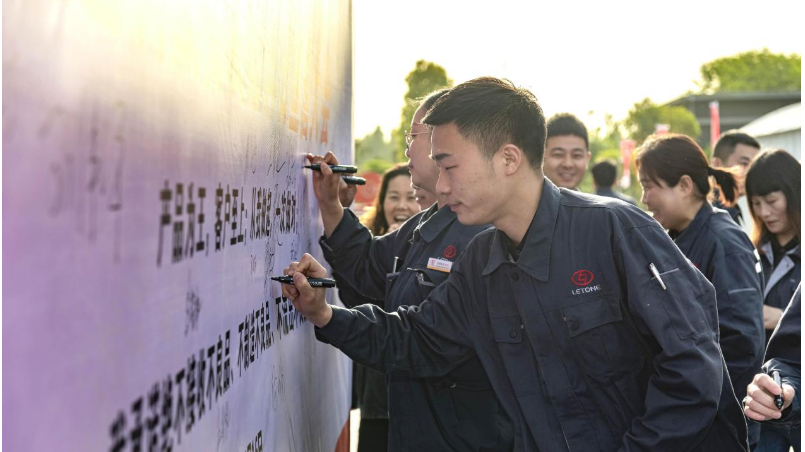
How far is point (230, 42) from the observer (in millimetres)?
1617

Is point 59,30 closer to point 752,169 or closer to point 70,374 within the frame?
point 70,374

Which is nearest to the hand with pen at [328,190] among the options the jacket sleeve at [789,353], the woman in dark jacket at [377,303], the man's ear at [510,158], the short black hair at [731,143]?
the woman in dark jacket at [377,303]

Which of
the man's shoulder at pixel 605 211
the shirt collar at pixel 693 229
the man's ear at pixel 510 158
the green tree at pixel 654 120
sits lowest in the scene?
the shirt collar at pixel 693 229

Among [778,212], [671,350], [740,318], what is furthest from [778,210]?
[671,350]

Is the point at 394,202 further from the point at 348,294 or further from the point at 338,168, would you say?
the point at 338,168

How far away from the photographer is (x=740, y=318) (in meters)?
3.19

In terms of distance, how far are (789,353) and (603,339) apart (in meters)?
0.79

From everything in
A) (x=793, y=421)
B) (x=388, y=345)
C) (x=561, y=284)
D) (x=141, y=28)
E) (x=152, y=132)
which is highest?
(x=141, y=28)

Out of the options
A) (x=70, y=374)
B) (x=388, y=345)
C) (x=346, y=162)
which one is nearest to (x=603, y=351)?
(x=388, y=345)

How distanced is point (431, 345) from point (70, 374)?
1724 millimetres

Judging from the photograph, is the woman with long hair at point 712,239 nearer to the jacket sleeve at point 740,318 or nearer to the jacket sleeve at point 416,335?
the jacket sleeve at point 740,318

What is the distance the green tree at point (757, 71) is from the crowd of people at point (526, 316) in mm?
71037

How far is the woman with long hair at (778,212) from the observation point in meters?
4.08

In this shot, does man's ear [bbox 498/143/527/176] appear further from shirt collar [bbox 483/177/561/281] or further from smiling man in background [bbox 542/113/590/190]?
smiling man in background [bbox 542/113/590/190]
